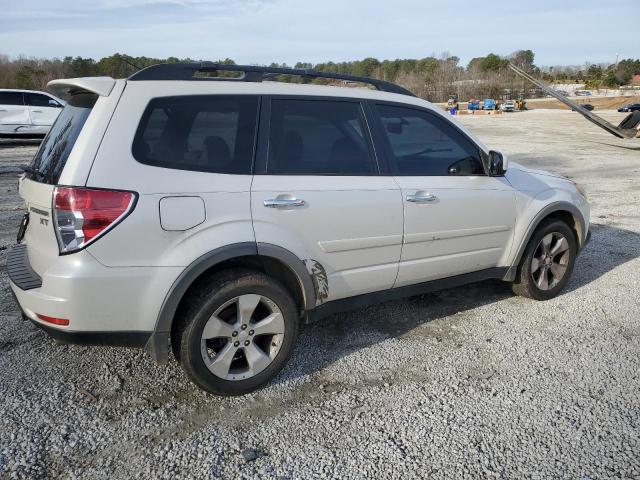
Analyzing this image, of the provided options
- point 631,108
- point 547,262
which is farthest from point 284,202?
point 631,108

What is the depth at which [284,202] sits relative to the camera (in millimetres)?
3064

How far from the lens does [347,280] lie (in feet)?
11.3

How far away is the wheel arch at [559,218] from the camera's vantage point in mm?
4336

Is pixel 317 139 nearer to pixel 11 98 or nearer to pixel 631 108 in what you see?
pixel 11 98

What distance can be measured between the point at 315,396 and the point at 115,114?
6.57 feet

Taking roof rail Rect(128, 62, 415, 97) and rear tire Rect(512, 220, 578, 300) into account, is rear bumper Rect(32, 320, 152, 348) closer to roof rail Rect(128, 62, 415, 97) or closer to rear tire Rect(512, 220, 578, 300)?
roof rail Rect(128, 62, 415, 97)

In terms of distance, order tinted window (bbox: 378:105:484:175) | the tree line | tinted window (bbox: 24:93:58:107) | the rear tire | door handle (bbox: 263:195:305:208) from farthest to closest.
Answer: the tree line, tinted window (bbox: 24:93:58:107), the rear tire, tinted window (bbox: 378:105:484:175), door handle (bbox: 263:195:305:208)

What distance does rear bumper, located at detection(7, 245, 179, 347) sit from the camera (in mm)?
2637

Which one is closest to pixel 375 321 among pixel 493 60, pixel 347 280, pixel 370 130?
pixel 347 280

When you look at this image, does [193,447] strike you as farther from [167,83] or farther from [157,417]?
[167,83]

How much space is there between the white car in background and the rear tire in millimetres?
15641

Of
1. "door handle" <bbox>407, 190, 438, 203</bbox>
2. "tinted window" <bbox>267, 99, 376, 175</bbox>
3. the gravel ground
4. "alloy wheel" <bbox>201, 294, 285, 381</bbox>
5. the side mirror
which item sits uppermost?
"tinted window" <bbox>267, 99, 376, 175</bbox>

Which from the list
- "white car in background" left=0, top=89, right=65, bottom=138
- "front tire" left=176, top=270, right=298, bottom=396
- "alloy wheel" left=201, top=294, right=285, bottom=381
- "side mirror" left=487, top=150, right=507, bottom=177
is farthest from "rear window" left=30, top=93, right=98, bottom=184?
"white car in background" left=0, top=89, right=65, bottom=138

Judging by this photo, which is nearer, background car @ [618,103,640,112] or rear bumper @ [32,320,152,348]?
rear bumper @ [32,320,152,348]
